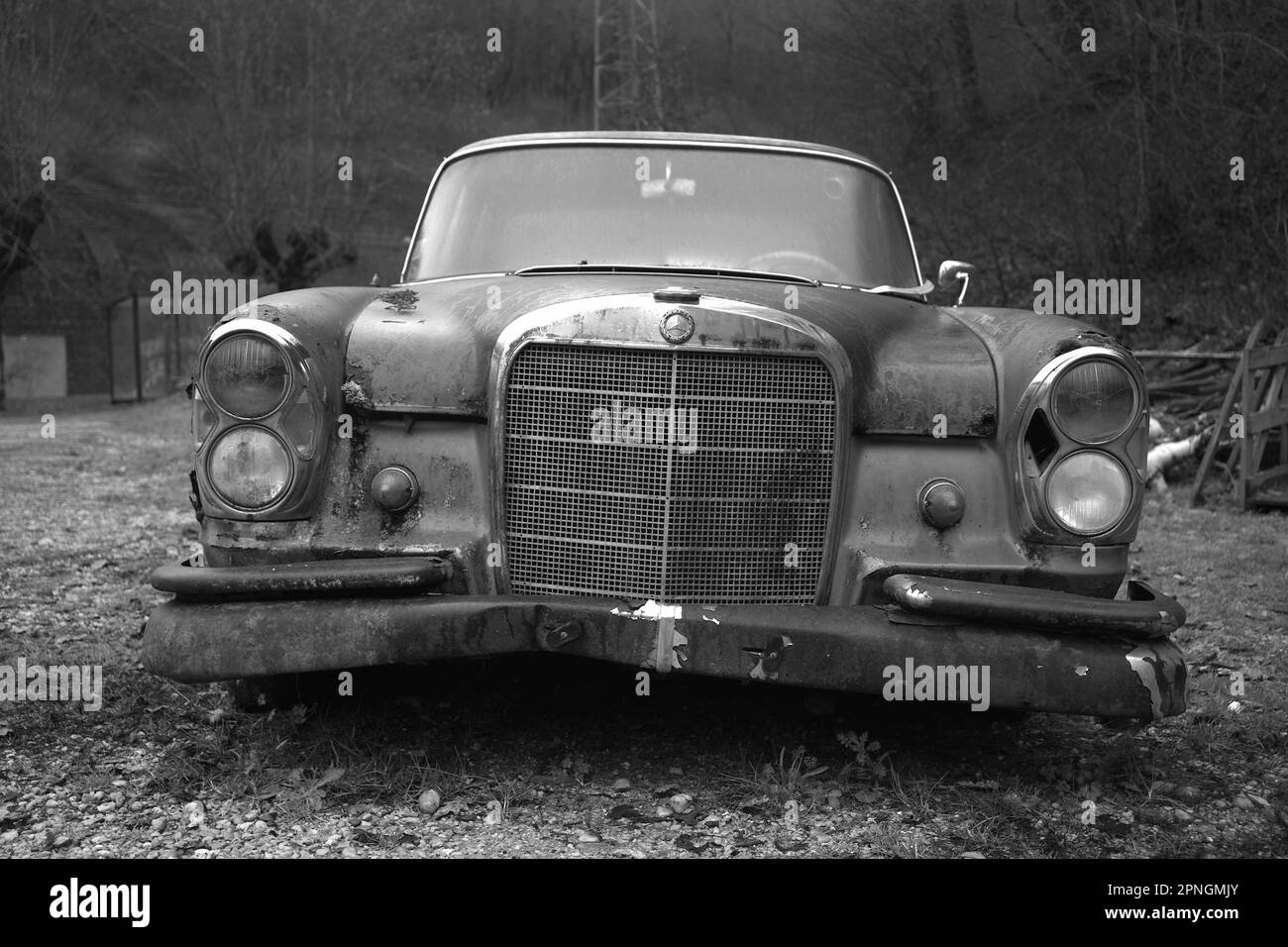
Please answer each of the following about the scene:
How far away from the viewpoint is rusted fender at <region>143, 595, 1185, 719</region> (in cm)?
306

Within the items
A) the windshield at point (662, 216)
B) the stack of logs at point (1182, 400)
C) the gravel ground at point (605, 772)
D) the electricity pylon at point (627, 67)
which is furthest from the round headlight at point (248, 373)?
the electricity pylon at point (627, 67)

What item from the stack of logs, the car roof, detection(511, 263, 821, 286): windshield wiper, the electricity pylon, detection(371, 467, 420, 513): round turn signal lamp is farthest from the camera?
the electricity pylon

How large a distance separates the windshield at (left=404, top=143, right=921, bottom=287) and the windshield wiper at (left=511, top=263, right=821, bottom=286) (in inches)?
1.4

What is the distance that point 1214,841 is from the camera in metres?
3.07

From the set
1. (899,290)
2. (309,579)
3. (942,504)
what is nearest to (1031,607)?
(942,504)

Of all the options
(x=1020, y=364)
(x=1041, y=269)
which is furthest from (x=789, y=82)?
(x=1020, y=364)

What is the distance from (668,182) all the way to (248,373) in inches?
72.2

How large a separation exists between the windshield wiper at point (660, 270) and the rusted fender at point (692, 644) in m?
1.41

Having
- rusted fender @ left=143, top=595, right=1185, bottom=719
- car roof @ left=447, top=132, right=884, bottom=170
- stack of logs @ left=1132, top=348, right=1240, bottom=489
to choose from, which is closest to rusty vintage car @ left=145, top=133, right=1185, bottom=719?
rusted fender @ left=143, top=595, right=1185, bottom=719

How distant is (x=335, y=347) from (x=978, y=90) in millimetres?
17501

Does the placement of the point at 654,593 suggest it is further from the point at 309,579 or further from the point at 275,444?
the point at 275,444

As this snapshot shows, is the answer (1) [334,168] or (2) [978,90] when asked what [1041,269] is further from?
(1) [334,168]

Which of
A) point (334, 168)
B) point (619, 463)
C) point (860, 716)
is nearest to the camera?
point (619, 463)

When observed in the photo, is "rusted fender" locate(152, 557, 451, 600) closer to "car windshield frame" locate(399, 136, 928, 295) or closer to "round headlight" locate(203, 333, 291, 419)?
"round headlight" locate(203, 333, 291, 419)
